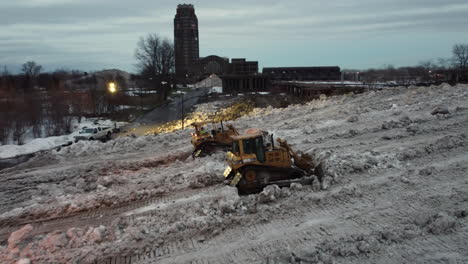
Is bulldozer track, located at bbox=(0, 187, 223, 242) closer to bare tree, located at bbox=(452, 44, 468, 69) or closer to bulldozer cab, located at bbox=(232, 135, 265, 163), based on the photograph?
bulldozer cab, located at bbox=(232, 135, 265, 163)

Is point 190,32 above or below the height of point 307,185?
above

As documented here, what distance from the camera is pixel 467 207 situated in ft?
31.3

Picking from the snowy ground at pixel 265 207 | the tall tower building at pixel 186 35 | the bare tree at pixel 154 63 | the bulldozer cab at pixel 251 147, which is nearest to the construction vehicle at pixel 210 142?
the snowy ground at pixel 265 207

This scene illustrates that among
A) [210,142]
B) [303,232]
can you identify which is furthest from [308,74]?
[303,232]

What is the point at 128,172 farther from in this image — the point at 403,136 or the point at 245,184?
the point at 403,136

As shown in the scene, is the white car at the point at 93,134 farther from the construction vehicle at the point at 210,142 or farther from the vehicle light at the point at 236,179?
the vehicle light at the point at 236,179

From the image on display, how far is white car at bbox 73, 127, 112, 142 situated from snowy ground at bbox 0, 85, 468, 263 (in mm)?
8198

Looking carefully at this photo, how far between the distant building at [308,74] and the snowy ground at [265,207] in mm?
81490

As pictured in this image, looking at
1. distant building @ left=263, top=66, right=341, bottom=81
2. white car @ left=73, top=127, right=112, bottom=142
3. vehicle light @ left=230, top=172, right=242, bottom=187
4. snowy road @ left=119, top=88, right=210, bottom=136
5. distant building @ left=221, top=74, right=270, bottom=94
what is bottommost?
snowy road @ left=119, top=88, right=210, bottom=136

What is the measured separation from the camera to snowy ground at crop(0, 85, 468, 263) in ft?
28.5

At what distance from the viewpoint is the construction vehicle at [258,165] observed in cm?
1214

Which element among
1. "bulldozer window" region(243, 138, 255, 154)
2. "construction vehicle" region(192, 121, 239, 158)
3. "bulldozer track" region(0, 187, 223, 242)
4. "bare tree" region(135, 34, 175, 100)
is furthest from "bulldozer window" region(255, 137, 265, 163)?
"bare tree" region(135, 34, 175, 100)

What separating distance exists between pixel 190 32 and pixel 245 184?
166951 mm

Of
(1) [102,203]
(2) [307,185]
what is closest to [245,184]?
(2) [307,185]
